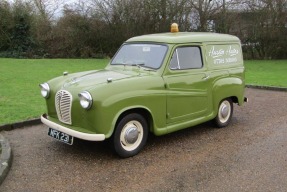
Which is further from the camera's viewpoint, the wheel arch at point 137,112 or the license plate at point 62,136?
the license plate at point 62,136

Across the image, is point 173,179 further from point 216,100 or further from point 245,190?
point 216,100

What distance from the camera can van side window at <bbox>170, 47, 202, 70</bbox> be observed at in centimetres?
570

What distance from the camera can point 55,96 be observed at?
5195mm

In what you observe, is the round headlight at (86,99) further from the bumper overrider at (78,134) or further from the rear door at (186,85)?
the rear door at (186,85)

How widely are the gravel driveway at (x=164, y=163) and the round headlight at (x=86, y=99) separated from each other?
2.77 ft

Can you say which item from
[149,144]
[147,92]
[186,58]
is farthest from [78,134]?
[186,58]

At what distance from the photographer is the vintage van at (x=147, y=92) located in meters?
4.78

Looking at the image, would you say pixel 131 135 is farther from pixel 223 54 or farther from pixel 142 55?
pixel 223 54

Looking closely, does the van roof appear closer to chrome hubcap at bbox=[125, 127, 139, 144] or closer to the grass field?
chrome hubcap at bbox=[125, 127, 139, 144]

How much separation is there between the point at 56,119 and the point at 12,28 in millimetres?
19579

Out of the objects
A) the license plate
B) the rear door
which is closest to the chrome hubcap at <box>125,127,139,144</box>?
the rear door

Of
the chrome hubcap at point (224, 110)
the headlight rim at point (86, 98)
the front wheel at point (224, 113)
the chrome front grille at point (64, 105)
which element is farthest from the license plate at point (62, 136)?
the chrome hubcap at point (224, 110)

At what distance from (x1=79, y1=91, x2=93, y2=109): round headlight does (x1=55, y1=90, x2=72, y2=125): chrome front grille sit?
290 mm

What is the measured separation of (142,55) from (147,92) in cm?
101
